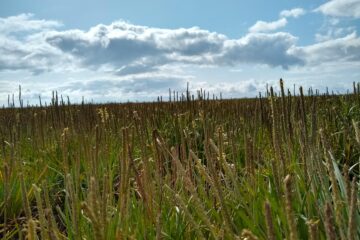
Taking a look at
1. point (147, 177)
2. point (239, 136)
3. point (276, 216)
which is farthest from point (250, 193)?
point (239, 136)

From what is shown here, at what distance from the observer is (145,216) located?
90.1 inches

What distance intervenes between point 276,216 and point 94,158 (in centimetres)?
103

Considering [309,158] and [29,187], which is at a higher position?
[309,158]

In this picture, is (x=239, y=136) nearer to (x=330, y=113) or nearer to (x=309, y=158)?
(x=330, y=113)

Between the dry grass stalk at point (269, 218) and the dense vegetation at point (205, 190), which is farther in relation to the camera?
the dense vegetation at point (205, 190)

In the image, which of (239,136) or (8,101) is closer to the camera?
(239,136)

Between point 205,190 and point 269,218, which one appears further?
point 205,190

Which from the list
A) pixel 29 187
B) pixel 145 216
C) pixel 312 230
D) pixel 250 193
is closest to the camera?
pixel 312 230

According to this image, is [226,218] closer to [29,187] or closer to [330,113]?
[29,187]

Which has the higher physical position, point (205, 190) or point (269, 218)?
point (269, 218)

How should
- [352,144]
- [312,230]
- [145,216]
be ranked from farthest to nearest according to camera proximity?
1. [352,144]
2. [145,216]
3. [312,230]

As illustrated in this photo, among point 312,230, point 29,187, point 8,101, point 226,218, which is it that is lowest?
point 29,187

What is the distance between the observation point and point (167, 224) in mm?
2582

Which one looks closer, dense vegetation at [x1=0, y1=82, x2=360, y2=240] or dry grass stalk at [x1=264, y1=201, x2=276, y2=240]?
dry grass stalk at [x1=264, y1=201, x2=276, y2=240]
